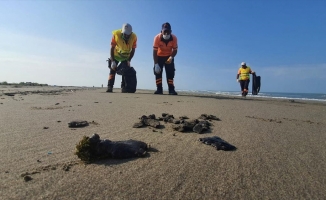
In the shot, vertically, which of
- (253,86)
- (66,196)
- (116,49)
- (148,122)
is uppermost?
(116,49)

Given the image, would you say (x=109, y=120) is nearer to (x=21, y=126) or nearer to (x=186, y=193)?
(x=21, y=126)

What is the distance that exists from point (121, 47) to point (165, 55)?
1660 mm

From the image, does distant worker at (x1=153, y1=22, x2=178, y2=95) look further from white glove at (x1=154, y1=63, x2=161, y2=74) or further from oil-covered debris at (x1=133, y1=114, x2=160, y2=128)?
oil-covered debris at (x1=133, y1=114, x2=160, y2=128)

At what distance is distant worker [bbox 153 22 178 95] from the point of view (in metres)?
7.87

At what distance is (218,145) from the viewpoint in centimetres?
176

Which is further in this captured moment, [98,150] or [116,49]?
[116,49]

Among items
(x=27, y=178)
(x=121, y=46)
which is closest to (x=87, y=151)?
(x=27, y=178)

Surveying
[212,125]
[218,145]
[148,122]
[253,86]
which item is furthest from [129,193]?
[253,86]

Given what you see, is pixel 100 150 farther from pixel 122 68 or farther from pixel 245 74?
pixel 245 74

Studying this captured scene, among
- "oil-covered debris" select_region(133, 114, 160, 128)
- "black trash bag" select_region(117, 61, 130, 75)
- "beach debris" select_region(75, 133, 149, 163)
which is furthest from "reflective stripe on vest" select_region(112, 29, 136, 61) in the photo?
"beach debris" select_region(75, 133, 149, 163)

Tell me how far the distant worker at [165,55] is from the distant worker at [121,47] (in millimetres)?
1013

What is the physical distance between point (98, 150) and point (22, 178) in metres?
0.44

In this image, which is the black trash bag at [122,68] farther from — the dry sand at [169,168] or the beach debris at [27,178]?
the beach debris at [27,178]

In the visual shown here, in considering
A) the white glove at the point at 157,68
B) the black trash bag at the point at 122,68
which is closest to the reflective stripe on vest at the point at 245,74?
the white glove at the point at 157,68
